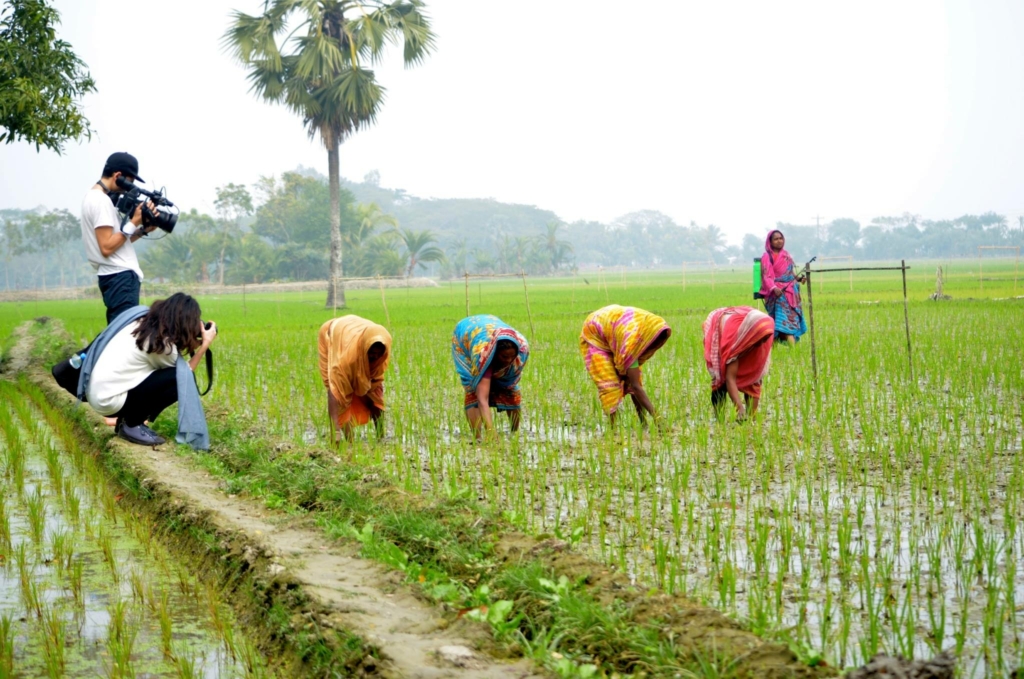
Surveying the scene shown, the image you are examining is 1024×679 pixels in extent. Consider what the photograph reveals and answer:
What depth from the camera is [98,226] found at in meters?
5.69

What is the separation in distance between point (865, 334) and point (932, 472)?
7.35 m

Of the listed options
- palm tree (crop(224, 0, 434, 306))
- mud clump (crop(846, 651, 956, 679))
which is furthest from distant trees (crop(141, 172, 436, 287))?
mud clump (crop(846, 651, 956, 679))

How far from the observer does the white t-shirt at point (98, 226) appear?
5695 millimetres

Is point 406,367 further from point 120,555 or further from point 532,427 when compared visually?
point 120,555

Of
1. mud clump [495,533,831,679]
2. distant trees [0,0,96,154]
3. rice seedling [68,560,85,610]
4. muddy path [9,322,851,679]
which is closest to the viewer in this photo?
mud clump [495,533,831,679]

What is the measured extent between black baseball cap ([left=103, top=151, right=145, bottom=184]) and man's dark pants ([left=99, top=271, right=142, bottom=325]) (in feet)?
2.02

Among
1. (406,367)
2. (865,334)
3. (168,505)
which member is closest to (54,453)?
(168,505)

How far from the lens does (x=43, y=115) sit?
956 centimetres

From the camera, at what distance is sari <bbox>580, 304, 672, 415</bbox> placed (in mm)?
5684

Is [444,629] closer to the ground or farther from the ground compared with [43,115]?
closer to the ground

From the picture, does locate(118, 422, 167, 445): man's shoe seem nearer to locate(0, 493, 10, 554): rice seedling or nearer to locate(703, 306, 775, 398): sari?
locate(0, 493, 10, 554): rice seedling

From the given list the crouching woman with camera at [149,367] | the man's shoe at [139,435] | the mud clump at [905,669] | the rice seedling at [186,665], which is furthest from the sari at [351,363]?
the mud clump at [905,669]

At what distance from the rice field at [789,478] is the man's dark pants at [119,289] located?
3.89ft

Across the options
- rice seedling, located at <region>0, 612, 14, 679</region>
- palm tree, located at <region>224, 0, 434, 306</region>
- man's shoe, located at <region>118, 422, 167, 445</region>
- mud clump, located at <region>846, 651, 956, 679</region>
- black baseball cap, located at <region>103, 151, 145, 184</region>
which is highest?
palm tree, located at <region>224, 0, 434, 306</region>
